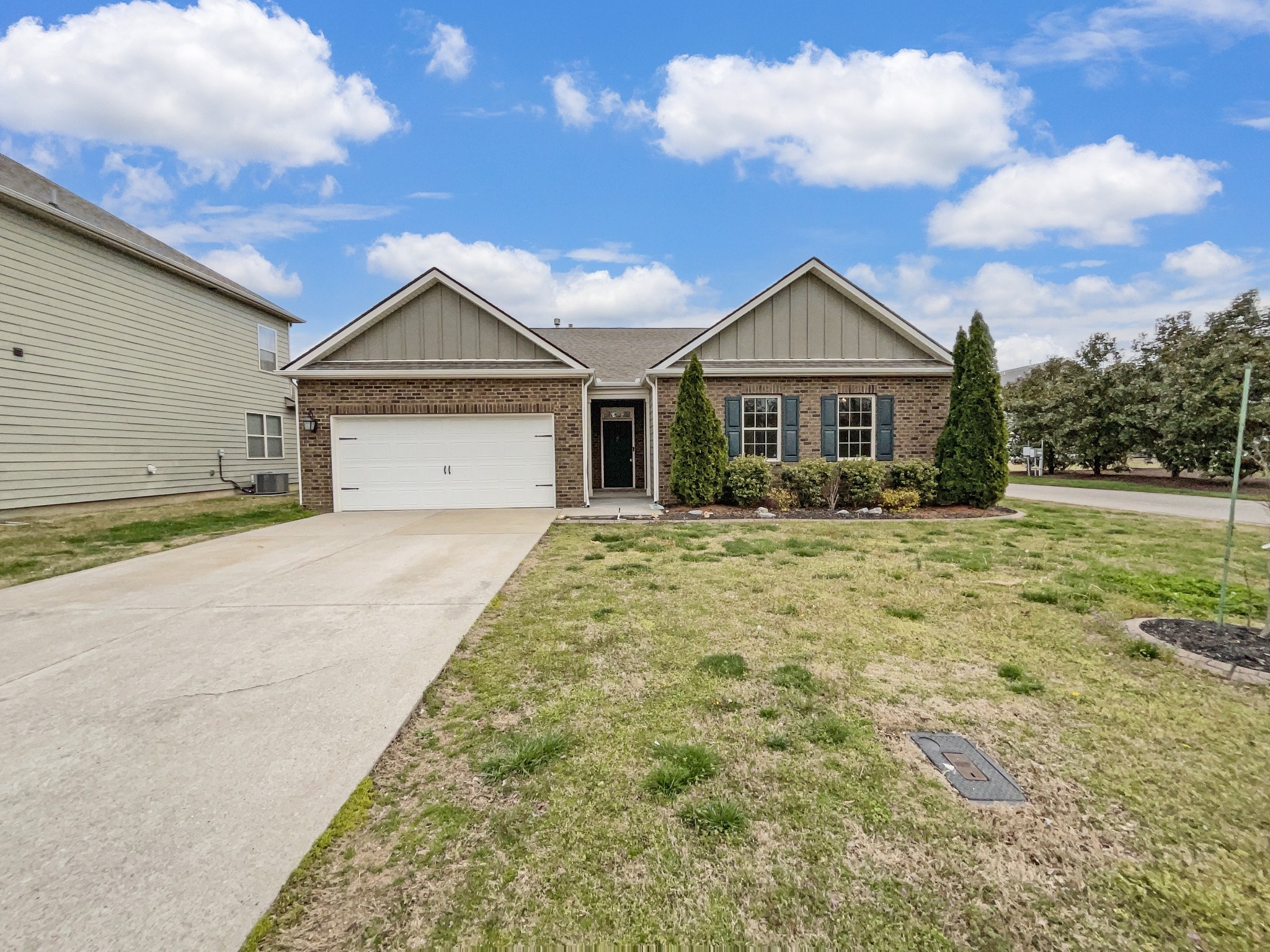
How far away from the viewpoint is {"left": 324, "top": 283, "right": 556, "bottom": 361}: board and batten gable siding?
12.4 m

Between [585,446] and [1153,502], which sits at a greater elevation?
[585,446]

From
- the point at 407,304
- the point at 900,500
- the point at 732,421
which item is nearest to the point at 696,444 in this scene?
the point at 732,421

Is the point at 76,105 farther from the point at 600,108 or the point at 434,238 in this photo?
the point at 600,108

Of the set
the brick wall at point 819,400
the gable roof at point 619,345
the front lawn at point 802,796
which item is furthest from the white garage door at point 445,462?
the front lawn at point 802,796

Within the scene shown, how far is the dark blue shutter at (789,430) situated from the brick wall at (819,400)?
11 centimetres

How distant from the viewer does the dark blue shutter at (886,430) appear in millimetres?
13016

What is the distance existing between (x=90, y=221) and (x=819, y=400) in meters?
17.4

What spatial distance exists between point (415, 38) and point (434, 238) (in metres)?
6.40

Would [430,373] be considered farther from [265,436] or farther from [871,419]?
[265,436]

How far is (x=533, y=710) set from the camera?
3.19 m

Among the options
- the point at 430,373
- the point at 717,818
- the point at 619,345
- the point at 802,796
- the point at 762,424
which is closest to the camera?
the point at 717,818

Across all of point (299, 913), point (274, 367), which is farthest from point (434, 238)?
point (299, 913)

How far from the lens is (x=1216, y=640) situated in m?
4.05

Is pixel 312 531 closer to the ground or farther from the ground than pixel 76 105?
closer to the ground
